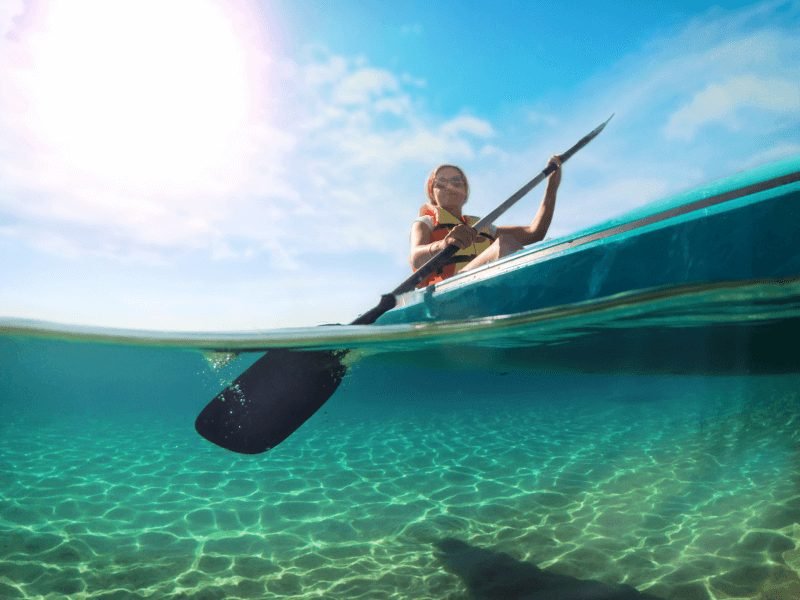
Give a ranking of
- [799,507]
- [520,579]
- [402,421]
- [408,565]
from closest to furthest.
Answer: [520,579], [408,565], [799,507], [402,421]

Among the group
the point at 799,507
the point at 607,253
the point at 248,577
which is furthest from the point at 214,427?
the point at 799,507

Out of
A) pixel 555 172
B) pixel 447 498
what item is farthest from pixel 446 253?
pixel 447 498

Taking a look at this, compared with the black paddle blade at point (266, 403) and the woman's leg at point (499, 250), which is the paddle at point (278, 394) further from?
the woman's leg at point (499, 250)

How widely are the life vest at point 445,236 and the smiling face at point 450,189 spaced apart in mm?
135

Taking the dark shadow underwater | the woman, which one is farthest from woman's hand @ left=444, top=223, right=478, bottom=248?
the dark shadow underwater

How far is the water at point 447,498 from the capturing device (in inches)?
173

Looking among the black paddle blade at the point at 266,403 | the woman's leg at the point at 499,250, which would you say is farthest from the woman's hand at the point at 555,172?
the black paddle blade at the point at 266,403

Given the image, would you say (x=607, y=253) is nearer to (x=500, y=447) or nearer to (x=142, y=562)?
(x=142, y=562)

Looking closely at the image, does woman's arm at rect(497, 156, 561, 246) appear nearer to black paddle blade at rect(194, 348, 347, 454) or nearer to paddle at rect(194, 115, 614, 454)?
paddle at rect(194, 115, 614, 454)

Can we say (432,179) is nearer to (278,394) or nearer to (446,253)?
(446,253)

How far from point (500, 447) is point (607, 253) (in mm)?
10710

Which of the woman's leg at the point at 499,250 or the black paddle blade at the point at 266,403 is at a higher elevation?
the woman's leg at the point at 499,250

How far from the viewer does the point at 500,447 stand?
42.0ft

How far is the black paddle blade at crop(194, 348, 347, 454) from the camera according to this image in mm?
4844
